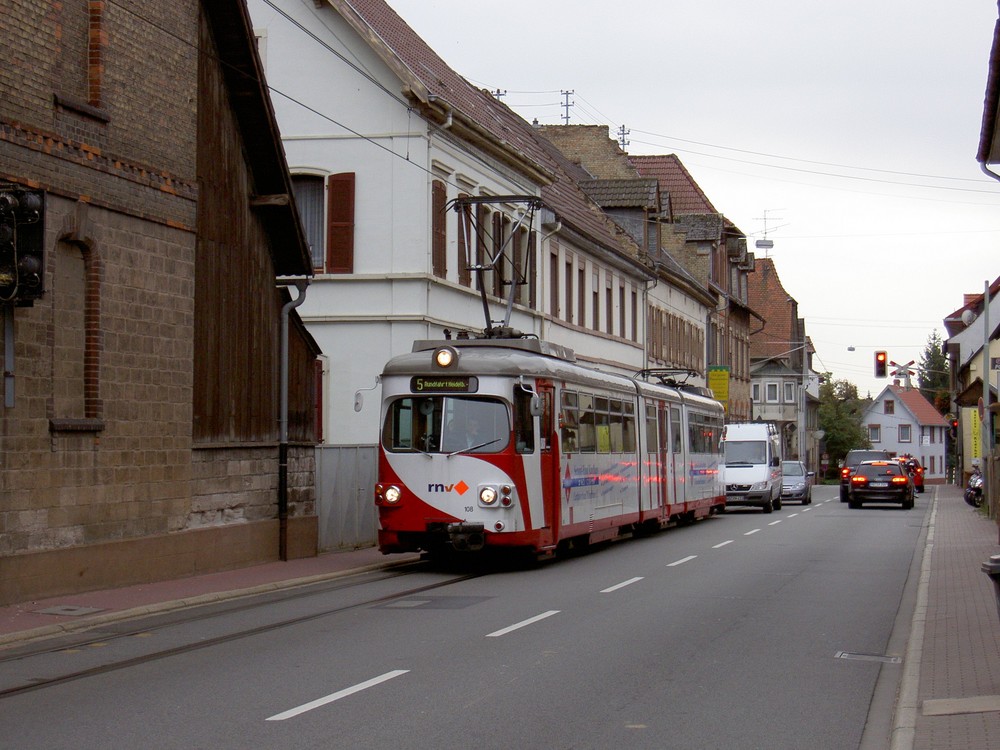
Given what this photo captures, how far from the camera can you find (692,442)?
32.1 meters

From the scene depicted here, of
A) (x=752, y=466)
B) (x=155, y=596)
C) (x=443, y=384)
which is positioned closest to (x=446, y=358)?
(x=443, y=384)

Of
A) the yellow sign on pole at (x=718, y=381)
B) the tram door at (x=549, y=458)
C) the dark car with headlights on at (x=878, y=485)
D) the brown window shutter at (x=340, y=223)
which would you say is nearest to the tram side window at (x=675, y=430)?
the brown window shutter at (x=340, y=223)

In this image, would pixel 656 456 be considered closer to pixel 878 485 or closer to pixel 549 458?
pixel 549 458

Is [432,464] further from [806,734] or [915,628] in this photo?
[806,734]

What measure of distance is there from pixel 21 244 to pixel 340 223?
14.5m

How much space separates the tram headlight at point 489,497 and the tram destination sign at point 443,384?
54.7 inches

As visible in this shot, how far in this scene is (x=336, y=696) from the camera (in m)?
9.48

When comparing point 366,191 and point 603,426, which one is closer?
point 603,426

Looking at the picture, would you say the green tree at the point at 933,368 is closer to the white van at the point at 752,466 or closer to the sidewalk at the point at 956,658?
the white van at the point at 752,466

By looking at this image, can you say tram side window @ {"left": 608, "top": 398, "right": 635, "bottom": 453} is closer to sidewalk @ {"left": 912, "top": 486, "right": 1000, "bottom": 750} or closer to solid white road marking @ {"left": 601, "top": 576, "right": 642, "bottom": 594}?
sidewalk @ {"left": 912, "top": 486, "right": 1000, "bottom": 750}

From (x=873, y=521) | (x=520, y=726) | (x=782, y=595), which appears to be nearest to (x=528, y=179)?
(x=873, y=521)

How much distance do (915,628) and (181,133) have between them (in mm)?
11049

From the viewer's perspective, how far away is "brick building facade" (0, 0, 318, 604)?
1493 centimetres

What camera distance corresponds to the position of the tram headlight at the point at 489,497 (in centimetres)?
1873
